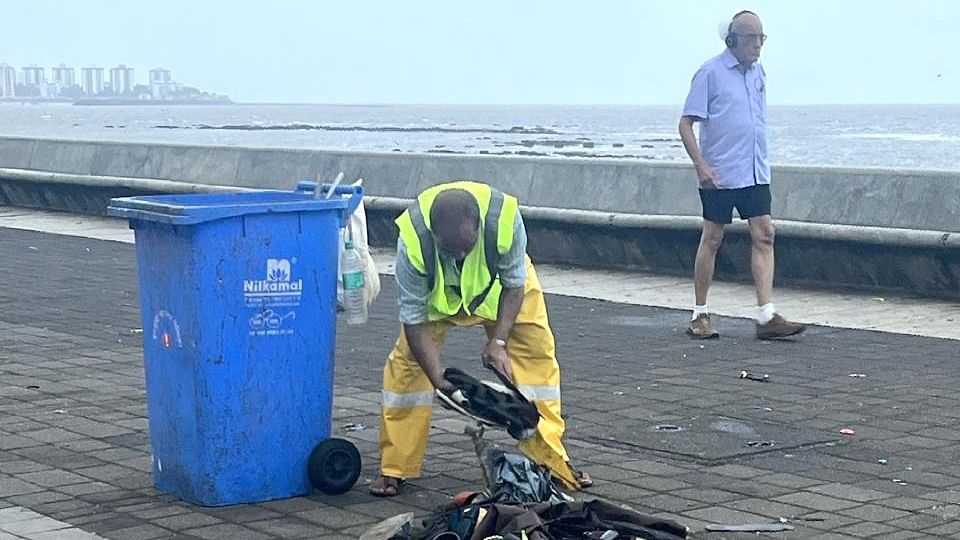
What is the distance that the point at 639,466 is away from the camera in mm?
7098

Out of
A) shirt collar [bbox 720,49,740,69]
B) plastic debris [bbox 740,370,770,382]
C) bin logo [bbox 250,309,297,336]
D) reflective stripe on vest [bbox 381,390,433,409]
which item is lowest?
plastic debris [bbox 740,370,770,382]

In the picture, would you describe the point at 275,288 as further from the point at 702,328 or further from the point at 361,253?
the point at 702,328

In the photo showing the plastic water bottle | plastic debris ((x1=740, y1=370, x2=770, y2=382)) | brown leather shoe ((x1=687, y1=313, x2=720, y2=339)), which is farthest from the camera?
brown leather shoe ((x1=687, y1=313, x2=720, y2=339))

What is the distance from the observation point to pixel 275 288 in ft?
21.1

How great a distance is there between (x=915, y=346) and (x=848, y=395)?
1567 mm

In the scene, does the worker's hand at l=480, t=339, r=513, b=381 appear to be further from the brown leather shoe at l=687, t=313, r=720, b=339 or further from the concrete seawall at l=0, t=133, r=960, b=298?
the concrete seawall at l=0, t=133, r=960, b=298

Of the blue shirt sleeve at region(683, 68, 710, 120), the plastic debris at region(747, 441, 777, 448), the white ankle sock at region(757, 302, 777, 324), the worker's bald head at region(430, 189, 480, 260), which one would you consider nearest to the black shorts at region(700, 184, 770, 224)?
the blue shirt sleeve at region(683, 68, 710, 120)

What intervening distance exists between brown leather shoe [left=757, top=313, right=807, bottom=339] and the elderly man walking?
24 centimetres

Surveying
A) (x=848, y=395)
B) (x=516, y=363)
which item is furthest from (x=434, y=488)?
(x=848, y=395)

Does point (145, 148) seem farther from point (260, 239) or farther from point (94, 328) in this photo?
point (260, 239)

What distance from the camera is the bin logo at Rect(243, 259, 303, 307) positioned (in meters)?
6.38

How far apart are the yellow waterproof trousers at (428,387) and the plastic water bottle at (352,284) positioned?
0.21 m

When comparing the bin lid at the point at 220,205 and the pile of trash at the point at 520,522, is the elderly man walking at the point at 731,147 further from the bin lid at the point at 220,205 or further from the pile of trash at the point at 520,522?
the pile of trash at the point at 520,522

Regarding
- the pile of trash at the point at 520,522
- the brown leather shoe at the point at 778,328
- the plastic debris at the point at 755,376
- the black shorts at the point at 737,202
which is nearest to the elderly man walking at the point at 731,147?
the black shorts at the point at 737,202
